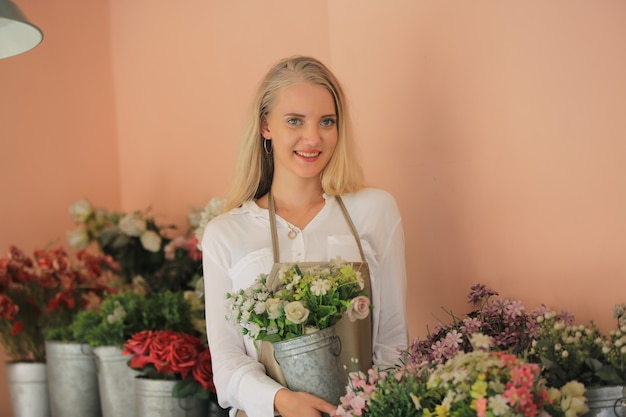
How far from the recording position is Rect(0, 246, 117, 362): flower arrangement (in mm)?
3559

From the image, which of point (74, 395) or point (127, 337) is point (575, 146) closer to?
point (127, 337)

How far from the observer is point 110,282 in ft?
12.5

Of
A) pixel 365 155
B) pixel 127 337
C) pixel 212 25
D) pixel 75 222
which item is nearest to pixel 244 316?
pixel 365 155

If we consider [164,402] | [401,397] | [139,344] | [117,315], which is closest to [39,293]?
[117,315]

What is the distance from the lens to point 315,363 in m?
2.00

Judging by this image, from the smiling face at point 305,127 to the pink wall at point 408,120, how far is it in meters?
0.39

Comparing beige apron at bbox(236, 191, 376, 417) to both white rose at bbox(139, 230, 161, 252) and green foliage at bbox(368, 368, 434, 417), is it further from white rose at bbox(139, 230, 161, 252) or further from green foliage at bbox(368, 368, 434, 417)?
white rose at bbox(139, 230, 161, 252)

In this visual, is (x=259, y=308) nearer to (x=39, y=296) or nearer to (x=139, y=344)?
(x=139, y=344)

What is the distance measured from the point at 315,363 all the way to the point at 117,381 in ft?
4.80

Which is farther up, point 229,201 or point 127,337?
point 229,201

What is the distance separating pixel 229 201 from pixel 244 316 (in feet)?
2.20

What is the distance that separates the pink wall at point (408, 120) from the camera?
84.4 inches

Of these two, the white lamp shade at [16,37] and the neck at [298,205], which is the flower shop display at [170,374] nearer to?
the neck at [298,205]

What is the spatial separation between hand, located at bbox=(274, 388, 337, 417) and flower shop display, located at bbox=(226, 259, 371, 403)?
20mm
